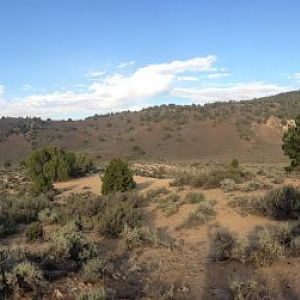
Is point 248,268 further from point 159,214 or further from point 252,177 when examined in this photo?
point 252,177

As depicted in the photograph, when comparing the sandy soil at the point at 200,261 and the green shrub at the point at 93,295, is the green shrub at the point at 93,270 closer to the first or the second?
the sandy soil at the point at 200,261

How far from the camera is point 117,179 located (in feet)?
77.8

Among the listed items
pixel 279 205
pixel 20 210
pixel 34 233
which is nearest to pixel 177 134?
A: pixel 20 210

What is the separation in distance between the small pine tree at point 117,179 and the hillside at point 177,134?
130 feet

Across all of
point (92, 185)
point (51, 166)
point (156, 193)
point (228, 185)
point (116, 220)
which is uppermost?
point (51, 166)

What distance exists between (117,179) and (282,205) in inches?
415

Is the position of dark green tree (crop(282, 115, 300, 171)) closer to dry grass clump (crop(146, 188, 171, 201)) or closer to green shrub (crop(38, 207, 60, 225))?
dry grass clump (crop(146, 188, 171, 201))

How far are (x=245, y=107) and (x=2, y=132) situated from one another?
45728 mm

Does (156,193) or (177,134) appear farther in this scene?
(177,134)

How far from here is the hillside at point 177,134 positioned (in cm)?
7231

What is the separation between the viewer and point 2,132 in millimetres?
91188

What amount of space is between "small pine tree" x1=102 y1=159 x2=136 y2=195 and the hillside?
39.6m

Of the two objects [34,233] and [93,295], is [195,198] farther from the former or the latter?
[93,295]

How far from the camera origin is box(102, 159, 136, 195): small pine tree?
77.0 ft
